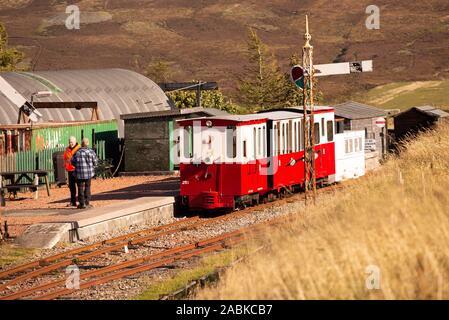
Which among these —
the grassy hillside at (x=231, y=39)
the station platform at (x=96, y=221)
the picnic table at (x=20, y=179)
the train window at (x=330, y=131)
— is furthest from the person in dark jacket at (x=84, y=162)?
the grassy hillside at (x=231, y=39)

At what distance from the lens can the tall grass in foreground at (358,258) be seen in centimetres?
1154

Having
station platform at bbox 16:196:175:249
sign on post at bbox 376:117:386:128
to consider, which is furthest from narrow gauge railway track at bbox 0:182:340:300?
sign on post at bbox 376:117:386:128

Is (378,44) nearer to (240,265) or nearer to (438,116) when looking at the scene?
(438,116)

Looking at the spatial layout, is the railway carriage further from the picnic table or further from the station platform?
the picnic table

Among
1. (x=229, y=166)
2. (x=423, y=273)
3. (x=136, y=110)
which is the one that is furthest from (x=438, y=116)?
(x=423, y=273)

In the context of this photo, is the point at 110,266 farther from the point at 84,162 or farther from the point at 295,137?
the point at 295,137

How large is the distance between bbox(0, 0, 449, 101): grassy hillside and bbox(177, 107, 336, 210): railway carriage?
92736mm

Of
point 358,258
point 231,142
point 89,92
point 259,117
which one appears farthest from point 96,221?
point 89,92

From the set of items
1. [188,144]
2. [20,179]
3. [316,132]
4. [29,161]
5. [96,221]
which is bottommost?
[96,221]

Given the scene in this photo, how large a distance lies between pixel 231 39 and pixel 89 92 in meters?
133

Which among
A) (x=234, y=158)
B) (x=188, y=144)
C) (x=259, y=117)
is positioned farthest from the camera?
(x=259, y=117)

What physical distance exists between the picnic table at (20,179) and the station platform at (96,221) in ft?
16.8

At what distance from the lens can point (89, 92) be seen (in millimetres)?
45125

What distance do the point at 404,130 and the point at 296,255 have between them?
35.3 m
